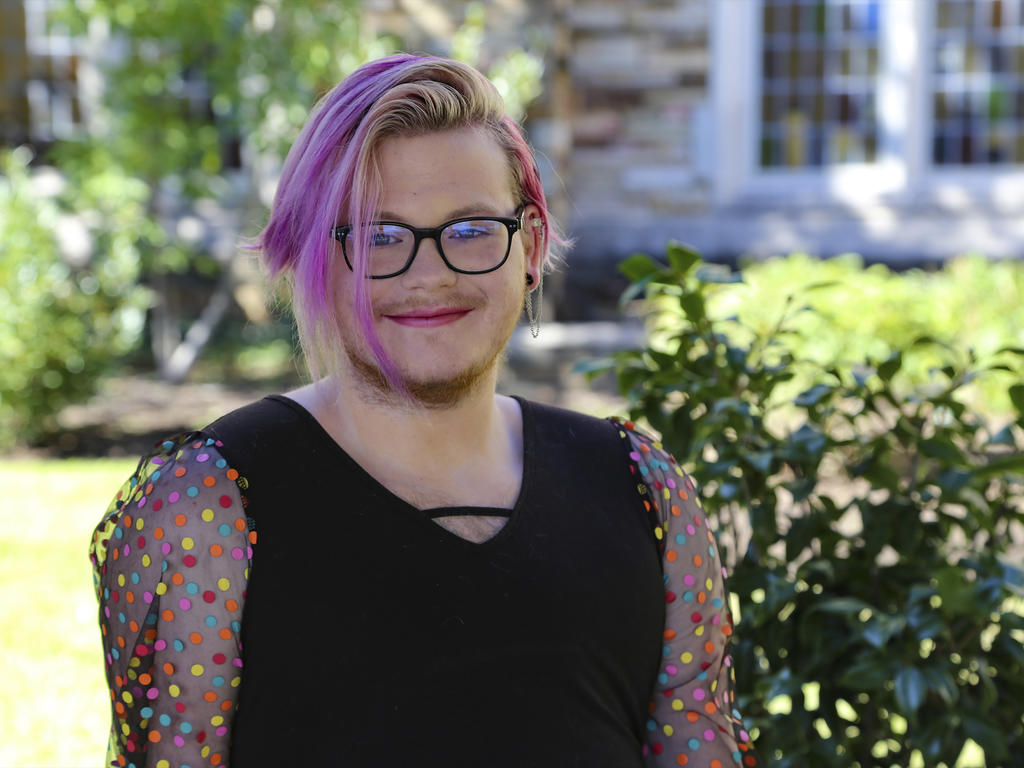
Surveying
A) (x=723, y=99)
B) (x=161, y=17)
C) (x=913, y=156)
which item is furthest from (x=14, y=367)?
(x=913, y=156)

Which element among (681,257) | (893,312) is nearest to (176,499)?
(681,257)

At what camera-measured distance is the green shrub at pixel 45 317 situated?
6.16 metres

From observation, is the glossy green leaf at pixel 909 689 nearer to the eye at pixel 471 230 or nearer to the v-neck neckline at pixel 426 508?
the v-neck neckline at pixel 426 508

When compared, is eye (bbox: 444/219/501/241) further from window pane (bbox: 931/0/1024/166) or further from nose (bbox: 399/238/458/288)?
window pane (bbox: 931/0/1024/166)

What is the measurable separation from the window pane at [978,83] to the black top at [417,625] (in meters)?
9.08

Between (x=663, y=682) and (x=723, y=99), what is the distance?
8494 millimetres

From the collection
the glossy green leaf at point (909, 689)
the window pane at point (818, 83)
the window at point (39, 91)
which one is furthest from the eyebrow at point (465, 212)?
the window at point (39, 91)

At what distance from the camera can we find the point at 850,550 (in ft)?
6.92

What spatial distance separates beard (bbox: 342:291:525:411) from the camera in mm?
1429

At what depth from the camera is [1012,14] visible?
9.50m

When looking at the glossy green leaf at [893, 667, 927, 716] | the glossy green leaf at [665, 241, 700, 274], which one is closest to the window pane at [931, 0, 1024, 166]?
the glossy green leaf at [665, 241, 700, 274]

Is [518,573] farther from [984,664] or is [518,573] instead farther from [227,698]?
[984,664]

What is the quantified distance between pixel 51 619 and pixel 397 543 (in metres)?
2.94

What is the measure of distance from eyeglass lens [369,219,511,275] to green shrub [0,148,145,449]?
5298mm
